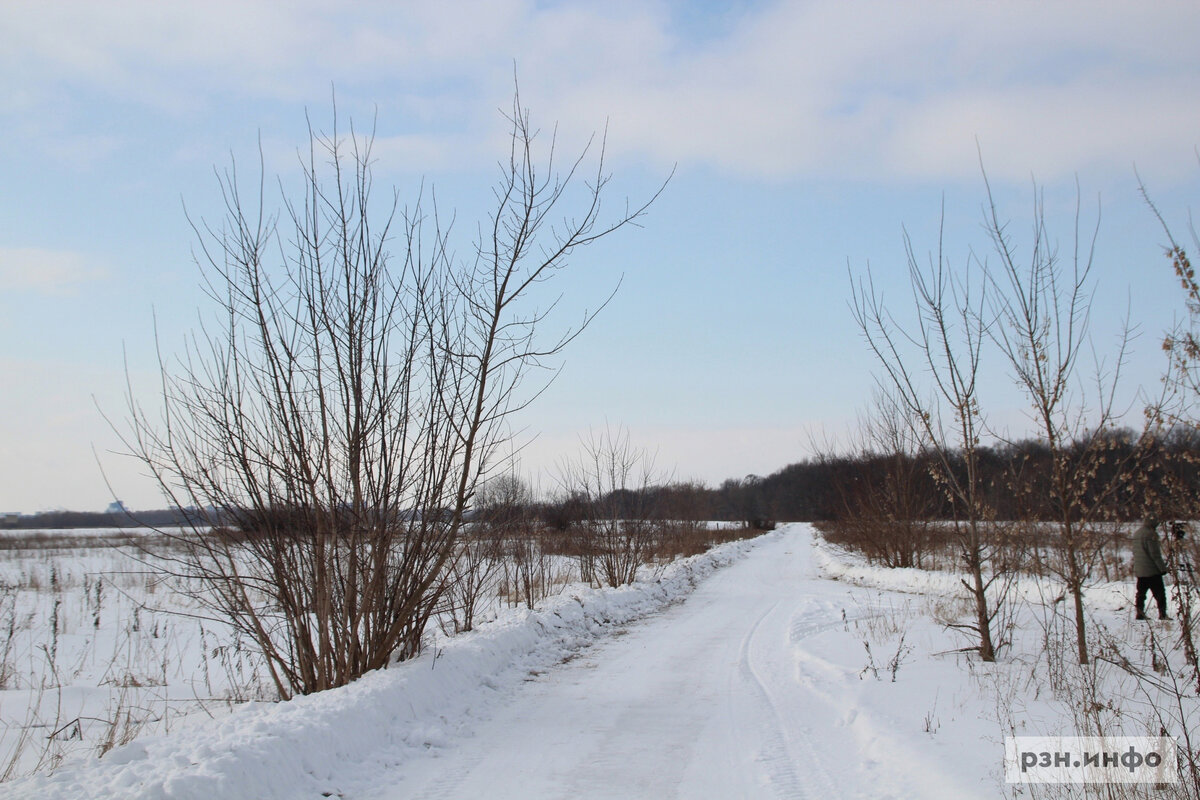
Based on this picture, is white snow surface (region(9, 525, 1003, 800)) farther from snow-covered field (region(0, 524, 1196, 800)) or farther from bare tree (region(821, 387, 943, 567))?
bare tree (region(821, 387, 943, 567))

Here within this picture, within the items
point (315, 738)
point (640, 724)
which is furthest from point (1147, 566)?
point (315, 738)

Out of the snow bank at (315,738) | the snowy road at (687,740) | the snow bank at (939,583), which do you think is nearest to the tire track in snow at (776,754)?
the snowy road at (687,740)

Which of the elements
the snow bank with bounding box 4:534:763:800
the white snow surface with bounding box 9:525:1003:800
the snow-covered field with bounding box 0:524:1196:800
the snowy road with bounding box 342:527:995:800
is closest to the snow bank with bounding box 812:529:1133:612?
the snow-covered field with bounding box 0:524:1196:800

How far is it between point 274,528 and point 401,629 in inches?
65.6

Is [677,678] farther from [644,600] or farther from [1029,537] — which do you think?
[644,600]

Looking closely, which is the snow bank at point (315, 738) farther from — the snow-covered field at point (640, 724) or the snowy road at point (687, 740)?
the snowy road at point (687, 740)

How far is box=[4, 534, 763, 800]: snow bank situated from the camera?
13.9 ft

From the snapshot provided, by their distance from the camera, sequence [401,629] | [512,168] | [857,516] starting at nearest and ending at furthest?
[401,629]
[512,168]
[857,516]

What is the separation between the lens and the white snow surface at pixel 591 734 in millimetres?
4672

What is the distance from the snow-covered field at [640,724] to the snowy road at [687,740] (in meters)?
0.02

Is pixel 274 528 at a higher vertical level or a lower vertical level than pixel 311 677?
higher

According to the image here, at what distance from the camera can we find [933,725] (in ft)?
19.5

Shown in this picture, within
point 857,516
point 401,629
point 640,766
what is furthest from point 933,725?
point 857,516

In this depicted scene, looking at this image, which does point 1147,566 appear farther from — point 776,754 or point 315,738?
point 315,738
